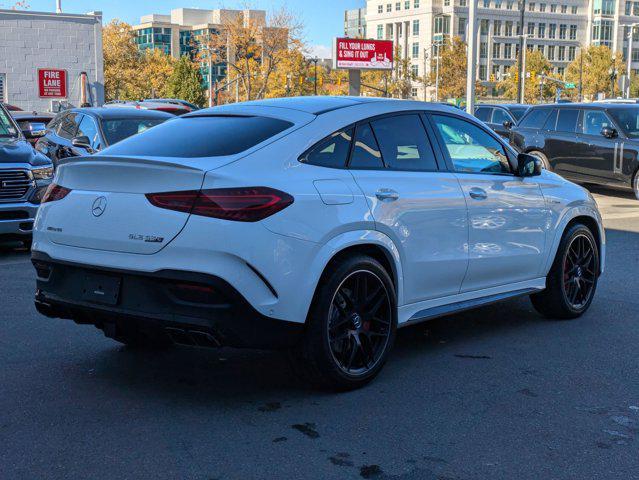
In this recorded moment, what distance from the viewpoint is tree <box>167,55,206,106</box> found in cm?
8525

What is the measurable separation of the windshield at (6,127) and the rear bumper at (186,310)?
7.07 m

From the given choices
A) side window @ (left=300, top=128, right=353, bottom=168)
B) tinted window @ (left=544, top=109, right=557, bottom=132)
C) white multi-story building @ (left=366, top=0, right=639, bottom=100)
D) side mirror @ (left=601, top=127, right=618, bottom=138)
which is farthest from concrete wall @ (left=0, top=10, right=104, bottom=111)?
white multi-story building @ (left=366, top=0, right=639, bottom=100)

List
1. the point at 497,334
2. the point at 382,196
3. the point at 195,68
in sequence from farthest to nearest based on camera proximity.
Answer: the point at 195,68 → the point at 497,334 → the point at 382,196

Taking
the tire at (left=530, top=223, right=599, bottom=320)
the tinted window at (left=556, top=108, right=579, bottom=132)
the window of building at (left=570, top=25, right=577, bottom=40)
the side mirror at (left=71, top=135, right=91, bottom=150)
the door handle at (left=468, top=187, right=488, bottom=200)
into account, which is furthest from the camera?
the window of building at (left=570, top=25, right=577, bottom=40)

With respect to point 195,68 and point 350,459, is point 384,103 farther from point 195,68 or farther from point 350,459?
point 195,68

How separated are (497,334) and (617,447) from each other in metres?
2.37

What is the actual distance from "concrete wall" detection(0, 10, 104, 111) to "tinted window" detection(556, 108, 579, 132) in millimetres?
23209

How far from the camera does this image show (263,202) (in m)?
4.64

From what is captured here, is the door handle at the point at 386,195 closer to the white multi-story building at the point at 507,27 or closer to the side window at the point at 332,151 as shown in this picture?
the side window at the point at 332,151

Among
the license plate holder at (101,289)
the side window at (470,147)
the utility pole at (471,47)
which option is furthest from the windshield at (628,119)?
the license plate holder at (101,289)

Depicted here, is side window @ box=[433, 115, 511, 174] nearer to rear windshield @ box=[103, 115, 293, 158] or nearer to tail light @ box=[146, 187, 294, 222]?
rear windshield @ box=[103, 115, 293, 158]

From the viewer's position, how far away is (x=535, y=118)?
63.1ft

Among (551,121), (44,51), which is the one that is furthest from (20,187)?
(44,51)

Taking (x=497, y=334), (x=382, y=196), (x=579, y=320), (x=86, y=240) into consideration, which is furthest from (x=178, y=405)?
(x=579, y=320)
